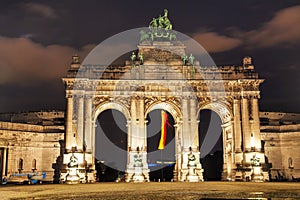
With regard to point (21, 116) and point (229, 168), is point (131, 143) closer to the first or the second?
point (229, 168)

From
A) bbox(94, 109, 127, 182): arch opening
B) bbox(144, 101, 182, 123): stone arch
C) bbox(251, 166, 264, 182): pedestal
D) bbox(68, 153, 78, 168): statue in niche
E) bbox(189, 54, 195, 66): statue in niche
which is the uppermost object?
bbox(189, 54, 195, 66): statue in niche

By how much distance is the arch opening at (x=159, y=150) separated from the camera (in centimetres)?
7144

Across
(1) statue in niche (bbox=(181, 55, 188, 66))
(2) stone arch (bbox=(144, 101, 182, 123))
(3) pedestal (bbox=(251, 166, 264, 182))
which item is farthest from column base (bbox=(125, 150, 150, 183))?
(1) statue in niche (bbox=(181, 55, 188, 66))

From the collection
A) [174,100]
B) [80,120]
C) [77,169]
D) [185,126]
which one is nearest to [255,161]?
[185,126]

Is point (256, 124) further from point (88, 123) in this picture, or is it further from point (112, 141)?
point (112, 141)

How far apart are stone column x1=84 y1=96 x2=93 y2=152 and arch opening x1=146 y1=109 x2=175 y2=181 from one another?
17569 mm

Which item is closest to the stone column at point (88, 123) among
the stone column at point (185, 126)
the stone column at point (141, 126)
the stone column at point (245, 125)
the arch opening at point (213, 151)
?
the stone column at point (141, 126)

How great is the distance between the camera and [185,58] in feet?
195

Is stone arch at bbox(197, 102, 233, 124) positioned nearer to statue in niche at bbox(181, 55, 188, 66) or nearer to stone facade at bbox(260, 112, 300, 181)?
statue in niche at bbox(181, 55, 188, 66)

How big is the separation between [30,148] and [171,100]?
82.2 feet

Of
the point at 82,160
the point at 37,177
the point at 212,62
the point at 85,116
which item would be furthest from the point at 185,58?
the point at 37,177

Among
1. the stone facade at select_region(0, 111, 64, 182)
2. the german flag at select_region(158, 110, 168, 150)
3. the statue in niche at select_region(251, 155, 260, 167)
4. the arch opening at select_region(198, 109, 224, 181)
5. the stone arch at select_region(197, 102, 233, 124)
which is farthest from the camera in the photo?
the arch opening at select_region(198, 109, 224, 181)

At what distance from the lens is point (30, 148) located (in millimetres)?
63656

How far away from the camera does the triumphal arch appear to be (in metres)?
55.4
